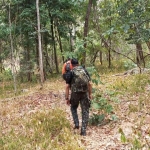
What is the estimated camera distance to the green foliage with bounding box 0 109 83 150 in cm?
653

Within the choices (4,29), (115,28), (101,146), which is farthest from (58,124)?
(4,29)

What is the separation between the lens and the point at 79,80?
6.98 metres

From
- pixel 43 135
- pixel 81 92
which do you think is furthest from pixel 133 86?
pixel 43 135

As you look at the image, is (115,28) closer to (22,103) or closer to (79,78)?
(79,78)

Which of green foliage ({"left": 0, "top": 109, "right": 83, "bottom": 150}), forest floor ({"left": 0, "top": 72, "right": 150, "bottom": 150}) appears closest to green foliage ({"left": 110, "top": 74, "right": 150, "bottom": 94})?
forest floor ({"left": 0, "top": 72, "right": 150, "bottom": 150})

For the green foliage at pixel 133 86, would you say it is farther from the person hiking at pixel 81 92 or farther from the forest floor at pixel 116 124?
the person hiking at pixel 81 92

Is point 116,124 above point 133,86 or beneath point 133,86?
beneath

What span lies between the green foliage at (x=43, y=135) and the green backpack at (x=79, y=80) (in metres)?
1.14

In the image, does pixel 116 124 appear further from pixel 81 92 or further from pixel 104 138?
pixel 81 92

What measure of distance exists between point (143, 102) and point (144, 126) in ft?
7.18

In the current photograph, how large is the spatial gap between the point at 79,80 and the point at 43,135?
67.4 inches

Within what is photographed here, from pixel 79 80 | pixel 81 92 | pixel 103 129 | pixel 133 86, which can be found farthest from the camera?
pixel 133 86

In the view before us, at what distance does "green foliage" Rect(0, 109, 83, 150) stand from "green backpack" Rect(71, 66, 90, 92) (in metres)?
1.14

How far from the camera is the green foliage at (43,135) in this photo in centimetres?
653
